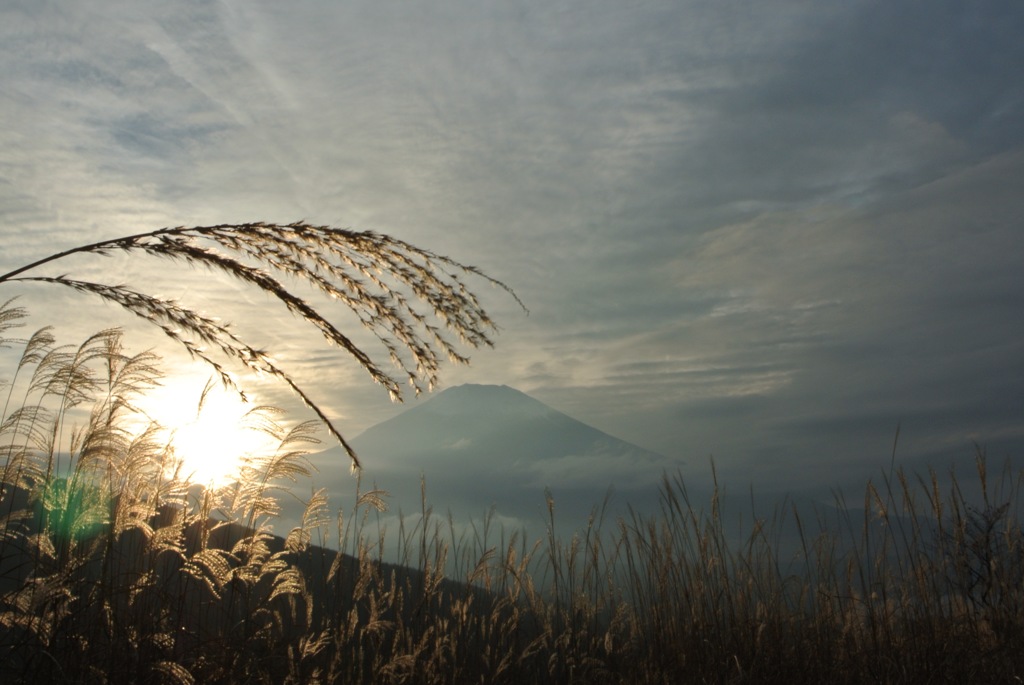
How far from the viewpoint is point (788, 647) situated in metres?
4.27

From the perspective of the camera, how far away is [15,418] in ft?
11.5

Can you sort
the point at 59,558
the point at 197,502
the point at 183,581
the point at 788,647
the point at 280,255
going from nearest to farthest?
1. the point at 280,255
2. the point at 59,558
3. the point at 197,502
4. the point at 183,581
5. the point at 788,647

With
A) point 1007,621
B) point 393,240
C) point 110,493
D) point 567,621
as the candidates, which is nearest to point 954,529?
point 1007,621

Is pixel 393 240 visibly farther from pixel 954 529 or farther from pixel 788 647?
pixel 954 529

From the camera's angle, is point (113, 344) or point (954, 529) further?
point (954, 529)

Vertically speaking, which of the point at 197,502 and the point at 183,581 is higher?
the point at 197,502

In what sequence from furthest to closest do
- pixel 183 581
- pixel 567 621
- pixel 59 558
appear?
1. pixel 567 621
2. pixel 183 581
3. pixel 59 558

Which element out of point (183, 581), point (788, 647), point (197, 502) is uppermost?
point (197, 502)

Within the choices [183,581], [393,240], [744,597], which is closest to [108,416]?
[183,581]

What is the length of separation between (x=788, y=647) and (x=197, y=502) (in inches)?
130

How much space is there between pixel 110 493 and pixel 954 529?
4.56m

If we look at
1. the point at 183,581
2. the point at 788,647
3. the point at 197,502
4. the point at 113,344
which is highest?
the point at 113,344

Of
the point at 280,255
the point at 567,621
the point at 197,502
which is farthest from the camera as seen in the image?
the point at 567,621

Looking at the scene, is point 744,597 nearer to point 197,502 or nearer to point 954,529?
point 954,529
